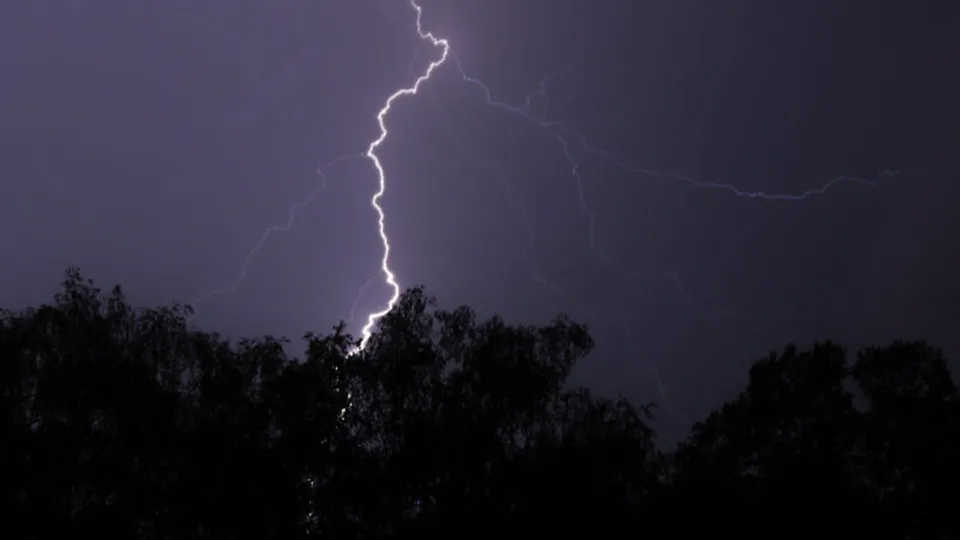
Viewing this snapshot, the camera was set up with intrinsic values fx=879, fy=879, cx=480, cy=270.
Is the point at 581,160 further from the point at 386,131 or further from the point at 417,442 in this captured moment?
the point at 417,442

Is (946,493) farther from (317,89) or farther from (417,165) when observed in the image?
(317,89)

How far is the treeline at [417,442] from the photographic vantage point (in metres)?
10.8

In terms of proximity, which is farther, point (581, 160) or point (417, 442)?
point (581, 160)

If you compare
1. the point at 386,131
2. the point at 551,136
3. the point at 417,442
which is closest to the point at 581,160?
the point at 551,136

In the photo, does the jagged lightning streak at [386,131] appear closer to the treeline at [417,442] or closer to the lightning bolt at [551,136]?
the lightning bolt at [551,136]

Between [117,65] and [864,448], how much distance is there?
24.5m

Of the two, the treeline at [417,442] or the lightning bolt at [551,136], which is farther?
the lightning bolt at [551,136]

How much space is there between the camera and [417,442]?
1134 cm

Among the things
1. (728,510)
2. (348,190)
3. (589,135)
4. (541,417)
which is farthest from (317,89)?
(728,510)

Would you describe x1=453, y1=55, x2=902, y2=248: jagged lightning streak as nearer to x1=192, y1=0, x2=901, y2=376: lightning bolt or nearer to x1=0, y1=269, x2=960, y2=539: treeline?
x1=192, y1=0, x2=901, y2=376: lightning bolt

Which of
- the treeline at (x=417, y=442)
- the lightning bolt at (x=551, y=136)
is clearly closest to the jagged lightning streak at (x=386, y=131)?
the lightning bolt at (x=551, y=136)

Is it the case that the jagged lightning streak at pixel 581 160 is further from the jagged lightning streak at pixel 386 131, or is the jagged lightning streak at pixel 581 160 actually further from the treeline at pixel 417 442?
the treeline at pixel 417 442

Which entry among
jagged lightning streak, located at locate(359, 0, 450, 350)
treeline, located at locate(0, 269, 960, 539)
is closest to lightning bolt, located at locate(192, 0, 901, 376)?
jagged lightning streak, located at locate(359, 0, 450, 350)

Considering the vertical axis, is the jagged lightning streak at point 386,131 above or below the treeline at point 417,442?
above
